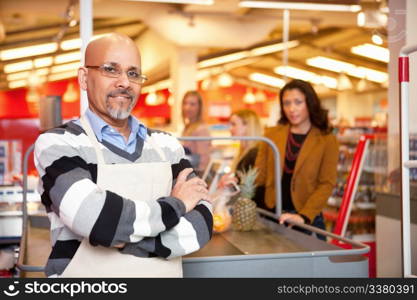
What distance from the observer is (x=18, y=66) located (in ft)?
49.8

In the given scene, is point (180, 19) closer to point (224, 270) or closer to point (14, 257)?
point (14, 257)

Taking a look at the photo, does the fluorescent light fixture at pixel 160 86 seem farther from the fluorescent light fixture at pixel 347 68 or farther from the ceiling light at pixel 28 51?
the ceiling light at pixel 28 51

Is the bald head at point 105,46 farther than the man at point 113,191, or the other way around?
the bald head at point 105,46

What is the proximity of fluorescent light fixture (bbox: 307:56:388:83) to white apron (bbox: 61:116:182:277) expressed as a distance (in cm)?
1622

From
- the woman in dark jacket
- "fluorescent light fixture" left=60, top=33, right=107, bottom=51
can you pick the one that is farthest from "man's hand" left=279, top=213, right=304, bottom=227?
"fluorescent light fixture" left=60, top=33, right=107, bottom=51

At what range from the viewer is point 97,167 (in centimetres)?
181

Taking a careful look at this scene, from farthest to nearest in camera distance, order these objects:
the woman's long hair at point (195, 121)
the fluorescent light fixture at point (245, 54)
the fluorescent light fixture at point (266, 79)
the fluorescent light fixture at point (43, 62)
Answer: the fluorescent light fixture at point (266, 79) → the fluorescent light fixture at point (245, 54) → the fluorescent light fixture at point (43, 62) → the woman's long hair at point (195, 121)

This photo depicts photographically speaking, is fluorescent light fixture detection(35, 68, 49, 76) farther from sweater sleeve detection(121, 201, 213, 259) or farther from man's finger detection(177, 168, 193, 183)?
sweater sleeve detection(121, 201, 213, 259)

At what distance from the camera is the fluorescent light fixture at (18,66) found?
14.8m

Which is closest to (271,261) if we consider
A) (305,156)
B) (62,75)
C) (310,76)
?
(305,156)

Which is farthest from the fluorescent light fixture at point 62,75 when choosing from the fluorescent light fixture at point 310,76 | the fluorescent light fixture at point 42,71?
the fluorescent light fixture at point 310,76

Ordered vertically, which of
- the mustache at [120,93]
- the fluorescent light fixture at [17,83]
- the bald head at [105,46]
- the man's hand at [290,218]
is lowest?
the man's hand at [290,218]

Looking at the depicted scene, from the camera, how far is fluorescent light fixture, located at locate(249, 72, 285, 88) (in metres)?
22.6

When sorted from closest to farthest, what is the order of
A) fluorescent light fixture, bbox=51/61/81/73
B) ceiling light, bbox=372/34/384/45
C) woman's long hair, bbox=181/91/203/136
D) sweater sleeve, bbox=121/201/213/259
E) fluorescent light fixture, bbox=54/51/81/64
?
sweater sleeve, bbox=121/201/213/259, ceiling light, bbox=372/34/384/45, woman's long hair, bbox=181/91/203/136, fluorescent light fixture, bbox=54/51/81/64, fluorescent light fixture, bbox=51/61/81/73
